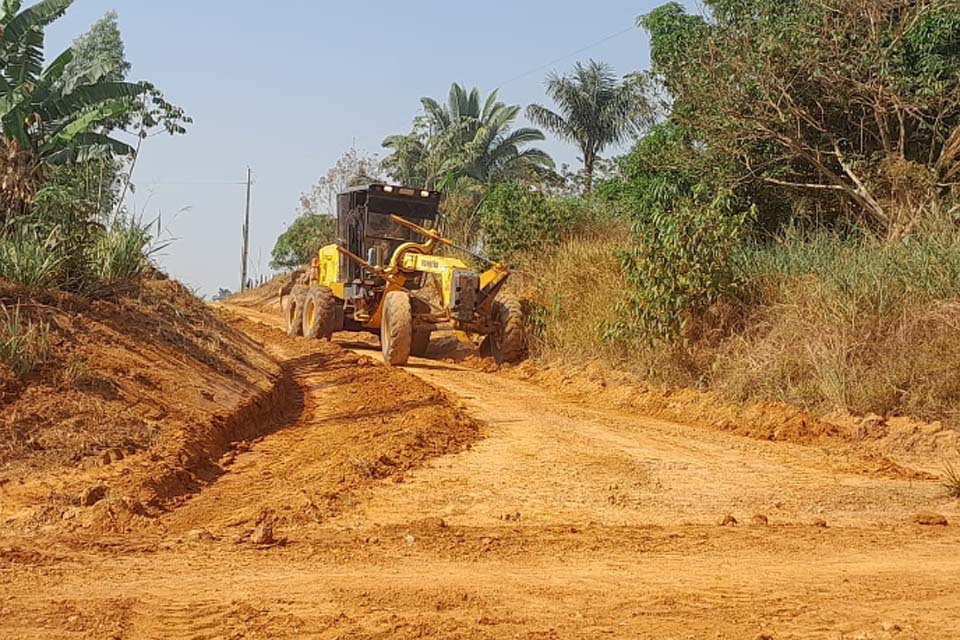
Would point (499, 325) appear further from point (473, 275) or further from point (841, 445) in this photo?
point (841, 445)

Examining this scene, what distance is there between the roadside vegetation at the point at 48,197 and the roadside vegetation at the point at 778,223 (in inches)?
261

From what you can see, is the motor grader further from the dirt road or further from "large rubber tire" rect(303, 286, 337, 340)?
the dirt road

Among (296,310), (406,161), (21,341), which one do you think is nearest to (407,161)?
(406,161)

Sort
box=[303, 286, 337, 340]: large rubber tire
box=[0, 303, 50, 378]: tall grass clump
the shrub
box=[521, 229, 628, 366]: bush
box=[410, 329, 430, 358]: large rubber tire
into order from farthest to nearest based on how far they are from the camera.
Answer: the shrub, box=[303, 286, 337, 340]: large rubber tire, box=[410, 329, 430, 358]: large rubber tire, box=[521, 229, 628, 366]: bush, box=[0, 303, 50, 378]: tall grass clump

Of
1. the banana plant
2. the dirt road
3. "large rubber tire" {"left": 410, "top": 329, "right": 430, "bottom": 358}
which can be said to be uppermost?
the banana plant

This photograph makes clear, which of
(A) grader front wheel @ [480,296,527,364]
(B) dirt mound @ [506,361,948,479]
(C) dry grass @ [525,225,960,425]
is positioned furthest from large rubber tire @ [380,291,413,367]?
(C) dry grass @ [525,225,960,425]

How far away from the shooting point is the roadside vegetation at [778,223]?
1154cm

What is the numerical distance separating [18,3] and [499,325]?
8505 mm

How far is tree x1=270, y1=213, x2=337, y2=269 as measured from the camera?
36.4 meters

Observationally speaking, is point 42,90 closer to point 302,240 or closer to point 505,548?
point 505,548

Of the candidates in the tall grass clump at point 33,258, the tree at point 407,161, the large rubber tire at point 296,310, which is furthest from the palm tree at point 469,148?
the tall grass clump at point 33,258

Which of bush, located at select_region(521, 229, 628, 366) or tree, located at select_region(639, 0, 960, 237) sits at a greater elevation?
tree, located at select_region(639, 0, 960, 237)

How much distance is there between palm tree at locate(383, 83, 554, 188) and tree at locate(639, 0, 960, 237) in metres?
22.7

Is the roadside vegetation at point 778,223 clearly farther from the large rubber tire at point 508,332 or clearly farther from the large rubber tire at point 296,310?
the large rubber tire at point 296,310
